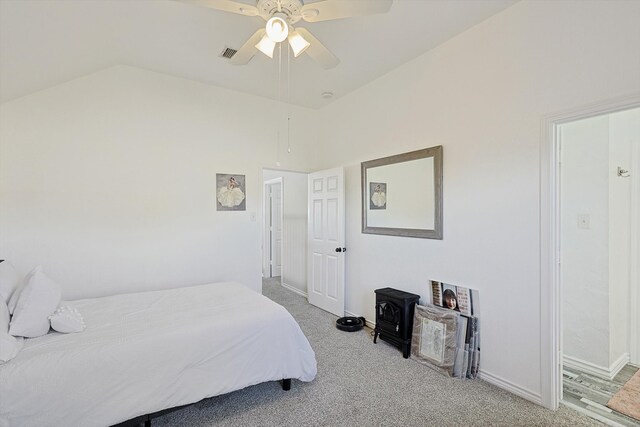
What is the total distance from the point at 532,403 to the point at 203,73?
4.34 metres

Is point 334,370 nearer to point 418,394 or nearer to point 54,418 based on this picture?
point 418,394

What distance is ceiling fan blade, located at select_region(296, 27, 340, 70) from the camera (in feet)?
6.23

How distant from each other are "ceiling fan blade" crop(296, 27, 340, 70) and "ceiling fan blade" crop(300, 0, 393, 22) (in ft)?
0.35

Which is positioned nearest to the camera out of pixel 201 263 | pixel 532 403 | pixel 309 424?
pixel 309 424

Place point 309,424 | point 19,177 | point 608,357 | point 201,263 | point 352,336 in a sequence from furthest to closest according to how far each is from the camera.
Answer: point 201,263, point 352,336, point 19,177, point 608,357, point 309,424

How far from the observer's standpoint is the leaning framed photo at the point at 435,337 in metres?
2.57

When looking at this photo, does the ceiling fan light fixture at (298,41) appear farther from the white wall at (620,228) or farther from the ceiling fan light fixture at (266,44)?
the white wall at (620,228)

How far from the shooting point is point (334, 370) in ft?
8.64

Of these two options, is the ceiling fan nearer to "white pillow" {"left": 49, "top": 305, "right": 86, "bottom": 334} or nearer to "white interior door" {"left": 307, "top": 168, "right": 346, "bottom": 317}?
"white pillow" {"left": 49, "top": 305, "right": 86, "bottom": 334}

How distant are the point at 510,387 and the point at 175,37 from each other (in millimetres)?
4068

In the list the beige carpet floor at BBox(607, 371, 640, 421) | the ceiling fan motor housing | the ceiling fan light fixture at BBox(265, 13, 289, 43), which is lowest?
the beige carpet floor at BBox(607, 371, 640, 421)

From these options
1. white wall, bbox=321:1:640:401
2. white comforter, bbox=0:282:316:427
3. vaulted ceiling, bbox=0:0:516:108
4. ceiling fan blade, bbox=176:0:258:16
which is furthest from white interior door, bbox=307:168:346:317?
ceiling fan blade, bbox=176:0:258:16

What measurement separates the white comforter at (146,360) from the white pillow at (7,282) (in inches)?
16.5

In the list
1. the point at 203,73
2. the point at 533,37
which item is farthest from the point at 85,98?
the point at 533,37
